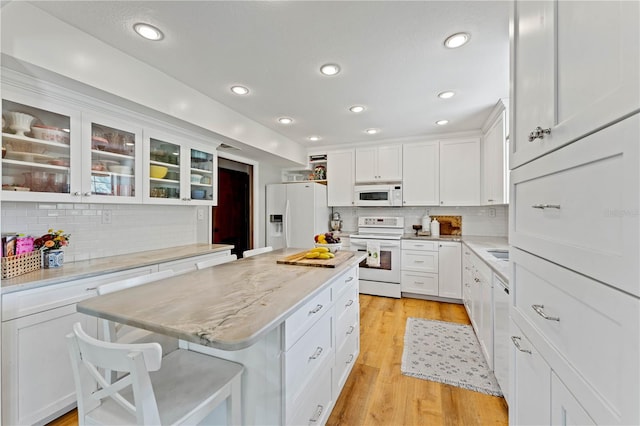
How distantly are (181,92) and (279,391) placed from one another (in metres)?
2.46

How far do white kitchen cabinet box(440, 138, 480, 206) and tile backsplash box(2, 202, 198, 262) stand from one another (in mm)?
3579

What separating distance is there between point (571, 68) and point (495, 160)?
9.39ft

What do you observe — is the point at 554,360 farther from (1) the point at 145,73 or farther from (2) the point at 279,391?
(1) the point at 145,73

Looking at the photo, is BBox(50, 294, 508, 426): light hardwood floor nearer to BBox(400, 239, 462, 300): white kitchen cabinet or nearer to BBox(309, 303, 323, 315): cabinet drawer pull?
BBox(309, 303, 323, 315): cabinet drawer pull

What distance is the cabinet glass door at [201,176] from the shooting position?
3.01 m

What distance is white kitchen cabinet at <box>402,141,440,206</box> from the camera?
13.3 ft

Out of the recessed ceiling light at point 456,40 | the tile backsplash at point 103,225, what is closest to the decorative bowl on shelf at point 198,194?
the tile backsplash at point 103,225

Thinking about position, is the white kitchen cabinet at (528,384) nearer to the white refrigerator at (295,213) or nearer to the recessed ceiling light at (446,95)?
the recessed ceiling light at (446,95)

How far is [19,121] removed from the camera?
1.68 meters

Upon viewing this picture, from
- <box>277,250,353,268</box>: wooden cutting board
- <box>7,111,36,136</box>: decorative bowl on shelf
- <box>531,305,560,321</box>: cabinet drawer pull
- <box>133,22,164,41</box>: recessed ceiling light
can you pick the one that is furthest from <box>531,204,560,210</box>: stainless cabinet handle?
<box>7,111,36,136</box>: decorative bowl on shelf

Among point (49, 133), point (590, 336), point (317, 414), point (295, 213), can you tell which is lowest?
point (317, 414)

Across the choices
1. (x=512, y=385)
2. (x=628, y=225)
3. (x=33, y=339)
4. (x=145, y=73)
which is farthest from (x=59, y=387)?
(x=628, y=225)

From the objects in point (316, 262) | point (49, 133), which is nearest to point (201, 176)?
point (49, 133)

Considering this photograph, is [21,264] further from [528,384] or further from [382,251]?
[382,251]
